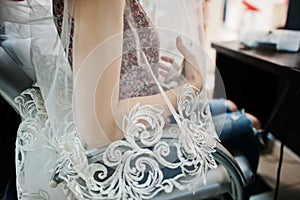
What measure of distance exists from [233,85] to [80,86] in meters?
1.18

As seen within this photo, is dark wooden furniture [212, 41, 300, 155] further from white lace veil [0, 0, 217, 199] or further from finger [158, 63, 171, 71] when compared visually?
white lace veil [0, 0, 217, 199]

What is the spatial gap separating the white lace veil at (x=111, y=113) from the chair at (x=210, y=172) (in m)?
0.02

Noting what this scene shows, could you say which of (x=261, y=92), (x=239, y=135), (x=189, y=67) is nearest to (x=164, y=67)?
(x=189, y=67)

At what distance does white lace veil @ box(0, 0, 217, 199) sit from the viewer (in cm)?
60

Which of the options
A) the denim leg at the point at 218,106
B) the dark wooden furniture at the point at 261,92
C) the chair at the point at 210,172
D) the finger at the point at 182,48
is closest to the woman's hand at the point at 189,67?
the finger at the point at 182,48

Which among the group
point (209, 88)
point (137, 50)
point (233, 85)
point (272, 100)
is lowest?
point (272, 100)

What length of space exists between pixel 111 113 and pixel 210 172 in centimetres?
36

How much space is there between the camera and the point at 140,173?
1.98 feet

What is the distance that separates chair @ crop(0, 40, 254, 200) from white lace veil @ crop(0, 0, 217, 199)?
0.02 meters

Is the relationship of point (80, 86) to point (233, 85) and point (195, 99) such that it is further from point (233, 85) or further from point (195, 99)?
point (233, 85)

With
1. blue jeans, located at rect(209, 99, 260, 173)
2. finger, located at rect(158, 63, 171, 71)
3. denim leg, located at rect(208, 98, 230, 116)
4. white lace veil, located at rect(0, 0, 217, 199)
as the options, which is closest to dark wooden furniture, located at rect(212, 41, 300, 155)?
denim leg, located at rect(208, 98, 230, 116)

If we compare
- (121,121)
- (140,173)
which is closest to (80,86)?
(121,121)

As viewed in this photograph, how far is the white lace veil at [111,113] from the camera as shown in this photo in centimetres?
60

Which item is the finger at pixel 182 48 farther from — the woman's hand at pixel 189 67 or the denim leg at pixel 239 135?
the denim leg at pixel 239 135
